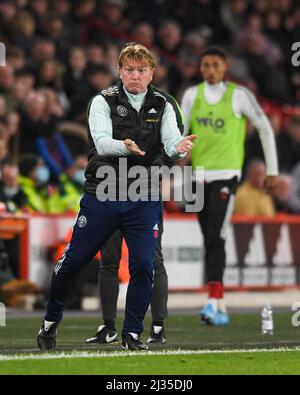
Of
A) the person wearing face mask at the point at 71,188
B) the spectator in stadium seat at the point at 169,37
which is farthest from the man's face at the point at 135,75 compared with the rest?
the spectator in stadium seat at the point at 169,37

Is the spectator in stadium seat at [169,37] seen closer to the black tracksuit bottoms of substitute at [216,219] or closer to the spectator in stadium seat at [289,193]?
the spectator in stadium seat at [289,193]

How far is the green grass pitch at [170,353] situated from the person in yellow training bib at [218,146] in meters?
0.76

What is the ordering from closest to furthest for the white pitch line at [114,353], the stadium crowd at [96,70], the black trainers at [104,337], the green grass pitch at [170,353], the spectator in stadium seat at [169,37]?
the green grass pitch at [170,353], the white pitch line at [114,353], the black trainers at [104,337], the stadium crowd at [96,70], the spectator in stadium seat at [169,37]

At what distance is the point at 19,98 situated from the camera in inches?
Answer: 685

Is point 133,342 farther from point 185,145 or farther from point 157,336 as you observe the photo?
point 185,145

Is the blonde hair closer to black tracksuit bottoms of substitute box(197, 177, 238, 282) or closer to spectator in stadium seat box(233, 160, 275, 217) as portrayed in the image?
black tracksuit bottoms of substitute box(197, 177, 238, 282)

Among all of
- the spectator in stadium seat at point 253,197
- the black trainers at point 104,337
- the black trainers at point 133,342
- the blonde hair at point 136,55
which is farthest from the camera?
the spectator in stadium seat at point 253,197

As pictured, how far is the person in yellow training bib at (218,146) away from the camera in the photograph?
13133 mm

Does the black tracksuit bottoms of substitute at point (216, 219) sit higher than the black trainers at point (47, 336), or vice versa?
the black tracksuit bottoms of substitute at point (216, 219)

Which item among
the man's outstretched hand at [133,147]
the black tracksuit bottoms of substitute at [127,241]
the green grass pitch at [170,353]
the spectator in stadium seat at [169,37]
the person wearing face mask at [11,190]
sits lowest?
the green grass pitch at [170,353]

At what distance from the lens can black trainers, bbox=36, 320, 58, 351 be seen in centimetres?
947

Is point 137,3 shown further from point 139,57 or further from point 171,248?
point 139,57

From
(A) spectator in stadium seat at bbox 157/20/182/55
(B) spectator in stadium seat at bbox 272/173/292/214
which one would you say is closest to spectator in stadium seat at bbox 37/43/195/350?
(B) spectator in stadium seat at bbox 272/173/292/214
